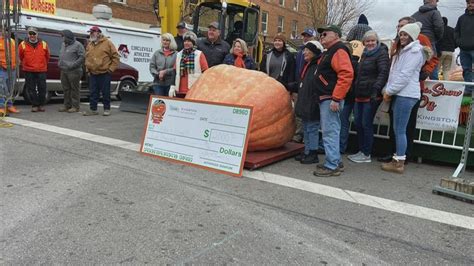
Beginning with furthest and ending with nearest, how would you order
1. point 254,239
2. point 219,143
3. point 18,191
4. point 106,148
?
point 106,148 < point 219,143 < point 18,191 < point 254,239

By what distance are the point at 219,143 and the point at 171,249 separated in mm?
2216

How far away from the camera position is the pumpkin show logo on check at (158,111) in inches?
219

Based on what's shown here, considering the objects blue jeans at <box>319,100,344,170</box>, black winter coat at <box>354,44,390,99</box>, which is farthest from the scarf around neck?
blue jeans at <box>319,100,344,170</box>

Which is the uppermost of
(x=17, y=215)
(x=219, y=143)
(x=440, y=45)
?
(x=440, y=45)

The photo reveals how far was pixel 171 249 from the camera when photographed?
2934 mm

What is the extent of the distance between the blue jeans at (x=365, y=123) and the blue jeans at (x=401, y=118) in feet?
1.39

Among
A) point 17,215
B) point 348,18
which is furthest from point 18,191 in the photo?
point 348,18

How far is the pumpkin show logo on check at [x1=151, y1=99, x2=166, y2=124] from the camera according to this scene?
5.55 metres

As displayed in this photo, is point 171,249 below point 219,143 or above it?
below

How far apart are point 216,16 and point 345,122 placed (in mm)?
6082

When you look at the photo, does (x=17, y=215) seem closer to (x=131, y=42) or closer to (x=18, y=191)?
(x=18, y=191)

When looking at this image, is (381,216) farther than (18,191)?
No

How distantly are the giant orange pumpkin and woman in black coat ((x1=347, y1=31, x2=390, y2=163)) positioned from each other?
3.23 feet

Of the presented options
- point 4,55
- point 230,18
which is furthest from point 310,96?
point 4,55
